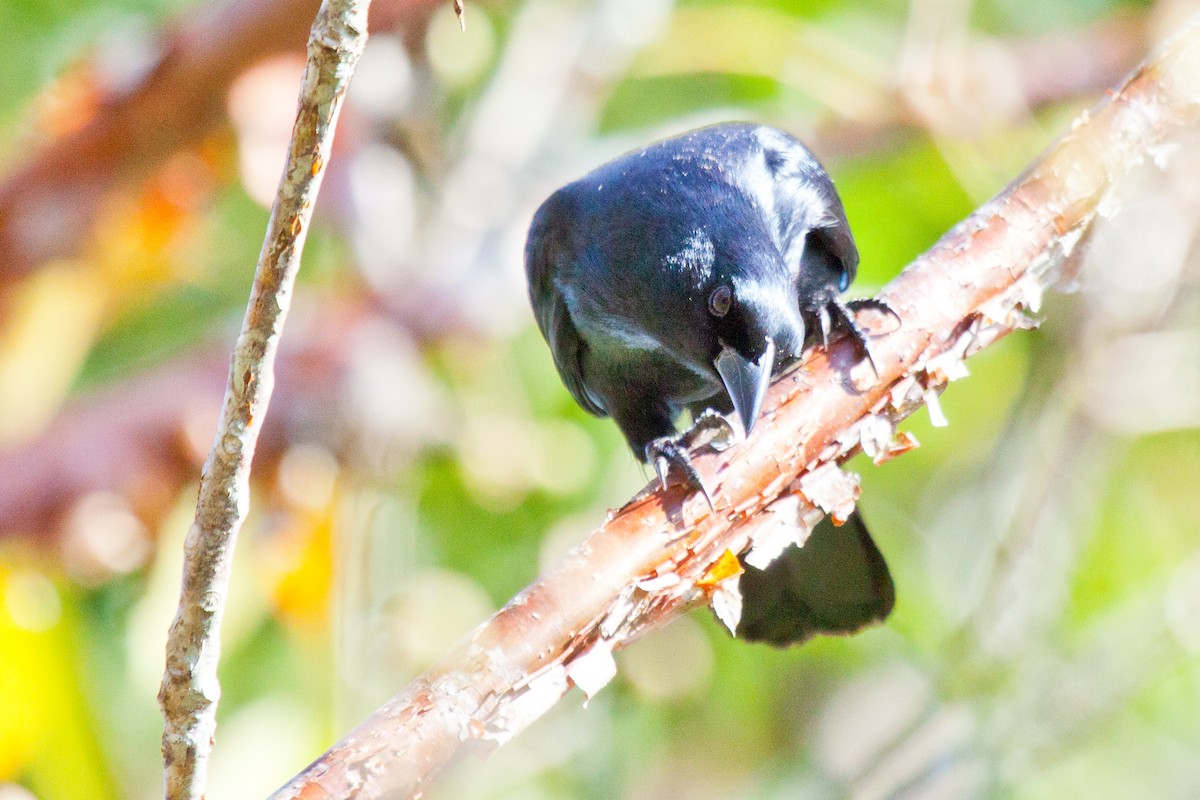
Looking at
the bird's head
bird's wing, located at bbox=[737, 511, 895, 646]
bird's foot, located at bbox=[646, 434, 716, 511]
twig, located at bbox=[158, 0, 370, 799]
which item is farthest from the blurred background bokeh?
→ twig, located at bbox=[158, 0, 370, 799]

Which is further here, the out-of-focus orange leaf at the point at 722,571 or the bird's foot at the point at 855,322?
the bird's foot at the point at 855,322

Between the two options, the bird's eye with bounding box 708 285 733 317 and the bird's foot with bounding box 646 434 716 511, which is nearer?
the bird's foot with bounding box 646 434 716 511

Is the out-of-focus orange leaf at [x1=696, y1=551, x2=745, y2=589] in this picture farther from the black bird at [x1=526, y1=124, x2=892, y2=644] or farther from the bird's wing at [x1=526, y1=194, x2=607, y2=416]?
the bird's wing at [x1=526, y1=194, x2=607, y2=416]

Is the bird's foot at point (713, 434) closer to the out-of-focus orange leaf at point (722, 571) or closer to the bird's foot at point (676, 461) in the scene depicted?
the bird's foot at point (676, 461)

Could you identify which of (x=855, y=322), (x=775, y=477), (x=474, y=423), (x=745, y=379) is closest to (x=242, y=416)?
(x=775, y=477)

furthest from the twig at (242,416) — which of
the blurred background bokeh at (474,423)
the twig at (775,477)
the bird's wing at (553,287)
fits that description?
the blurred background bokeh at (474,423)

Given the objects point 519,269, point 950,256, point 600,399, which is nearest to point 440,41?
point 519,269

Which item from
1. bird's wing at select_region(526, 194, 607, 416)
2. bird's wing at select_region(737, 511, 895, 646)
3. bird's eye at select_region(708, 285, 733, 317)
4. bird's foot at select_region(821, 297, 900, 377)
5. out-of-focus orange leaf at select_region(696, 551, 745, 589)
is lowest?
out-of-focus orange leaf at select_region(696, 551, 745, 589)
